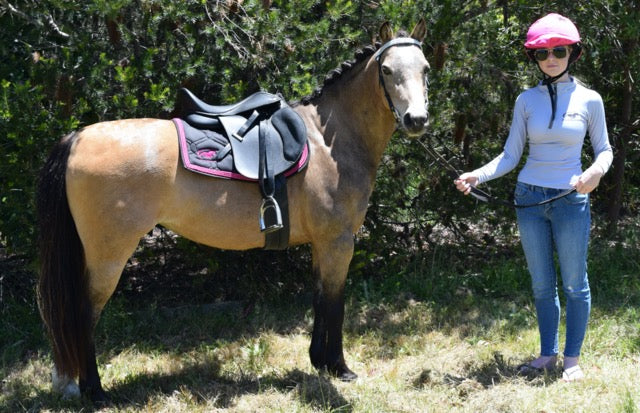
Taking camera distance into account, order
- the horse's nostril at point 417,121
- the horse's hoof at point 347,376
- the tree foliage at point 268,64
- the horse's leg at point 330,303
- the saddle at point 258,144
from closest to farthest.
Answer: the horse's nostril at point 417,121, the saddle at point 258,144, the horse's leg at point 330,303, the horse's hoof at point 347,376, the tree foliage at point 268,64

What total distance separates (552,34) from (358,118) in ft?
3.82

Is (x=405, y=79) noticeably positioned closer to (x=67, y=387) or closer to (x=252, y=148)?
(x=252, y=148)

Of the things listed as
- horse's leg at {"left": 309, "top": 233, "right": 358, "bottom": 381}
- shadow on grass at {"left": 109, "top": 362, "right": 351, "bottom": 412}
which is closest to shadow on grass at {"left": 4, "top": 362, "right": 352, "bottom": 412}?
shadow on grass at {"left": 109, "top": 362, "right": 351, "bottom": 412}

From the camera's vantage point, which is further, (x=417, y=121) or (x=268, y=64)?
(x=268, y=64)

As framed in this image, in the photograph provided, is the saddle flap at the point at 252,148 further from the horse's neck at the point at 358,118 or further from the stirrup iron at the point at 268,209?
the horse's neck at the point at 358,118

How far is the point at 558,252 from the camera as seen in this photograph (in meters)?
3.71

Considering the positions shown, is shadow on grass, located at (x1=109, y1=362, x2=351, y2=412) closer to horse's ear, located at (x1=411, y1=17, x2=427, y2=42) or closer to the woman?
the woman

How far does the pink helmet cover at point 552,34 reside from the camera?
11.5ft

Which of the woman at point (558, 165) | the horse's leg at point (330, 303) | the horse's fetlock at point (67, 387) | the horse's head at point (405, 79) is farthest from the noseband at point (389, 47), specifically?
the horse's fetlock at point (67, 387)

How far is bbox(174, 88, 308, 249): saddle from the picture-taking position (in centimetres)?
362

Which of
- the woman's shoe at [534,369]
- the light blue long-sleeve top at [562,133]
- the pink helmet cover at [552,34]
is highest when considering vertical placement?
the pink helmet cover at [552,34]

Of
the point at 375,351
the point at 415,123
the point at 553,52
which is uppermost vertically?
the point at 553,52

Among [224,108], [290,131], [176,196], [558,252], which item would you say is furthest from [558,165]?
[176,196]

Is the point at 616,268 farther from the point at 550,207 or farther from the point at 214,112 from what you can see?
the point at 214,112
